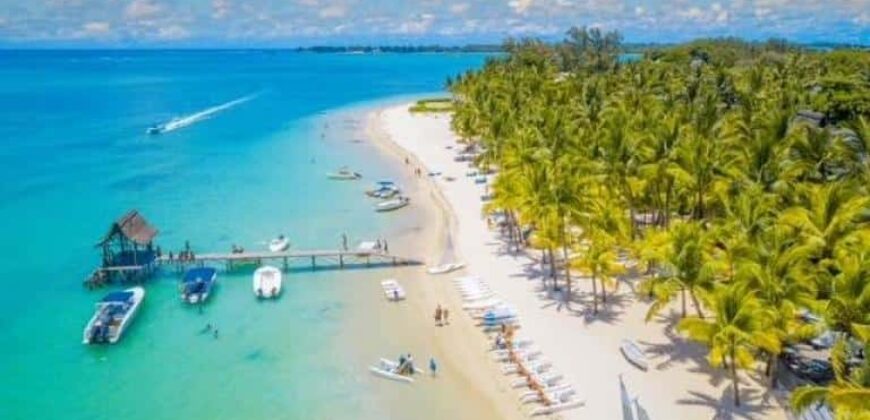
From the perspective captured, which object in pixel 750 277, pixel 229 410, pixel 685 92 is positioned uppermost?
pixel 685 92

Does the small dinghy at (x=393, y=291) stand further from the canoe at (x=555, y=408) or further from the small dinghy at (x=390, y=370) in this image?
the canoe at (x=555, y=408)

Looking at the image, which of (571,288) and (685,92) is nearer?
(571,288)

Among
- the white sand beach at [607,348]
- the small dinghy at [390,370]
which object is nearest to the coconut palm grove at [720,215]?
the white sand beach at [607,348]

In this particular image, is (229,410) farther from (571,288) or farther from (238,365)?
(571,288)

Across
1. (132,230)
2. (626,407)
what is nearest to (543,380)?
(626,407)

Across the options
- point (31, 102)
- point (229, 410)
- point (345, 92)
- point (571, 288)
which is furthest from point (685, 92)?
point (31, 102)

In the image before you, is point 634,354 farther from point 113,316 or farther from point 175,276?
point 175,276
